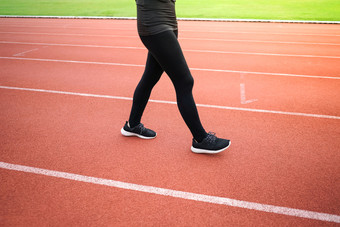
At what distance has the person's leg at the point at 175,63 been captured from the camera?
2219 mm

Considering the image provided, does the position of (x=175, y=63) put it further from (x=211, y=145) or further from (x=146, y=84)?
(x=211, y=145)

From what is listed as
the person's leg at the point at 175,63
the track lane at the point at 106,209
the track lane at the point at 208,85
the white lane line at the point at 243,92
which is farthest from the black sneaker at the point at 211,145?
the white lane line at the point at 243,92

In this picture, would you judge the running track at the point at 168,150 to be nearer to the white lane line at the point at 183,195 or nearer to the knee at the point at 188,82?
the white lane line at the point at 183,195

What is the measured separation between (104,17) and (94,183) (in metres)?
16.1

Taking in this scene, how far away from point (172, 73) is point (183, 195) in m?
1.07

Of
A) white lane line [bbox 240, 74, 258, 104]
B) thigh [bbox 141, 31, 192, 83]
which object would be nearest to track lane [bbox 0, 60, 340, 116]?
white lane line [bbox 240, 74, 258, 104]

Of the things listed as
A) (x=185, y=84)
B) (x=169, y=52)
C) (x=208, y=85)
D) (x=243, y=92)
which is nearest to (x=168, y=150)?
(x=185, y=84)

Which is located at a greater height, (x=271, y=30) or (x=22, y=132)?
(x=271, y=30)

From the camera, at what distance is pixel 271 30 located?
11453 mm

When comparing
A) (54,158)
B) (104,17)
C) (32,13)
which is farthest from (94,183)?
(32,13)

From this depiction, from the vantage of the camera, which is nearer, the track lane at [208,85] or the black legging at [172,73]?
the black legging at [172,73]

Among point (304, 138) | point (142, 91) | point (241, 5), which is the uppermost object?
point (241, 5)

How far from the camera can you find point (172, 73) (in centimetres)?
233

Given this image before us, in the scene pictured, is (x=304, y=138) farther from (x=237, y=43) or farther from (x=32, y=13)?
(x=32, y=13)
